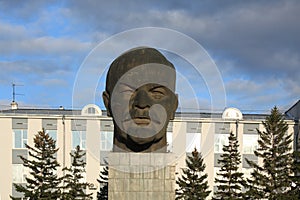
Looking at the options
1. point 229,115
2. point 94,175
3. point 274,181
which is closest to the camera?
point 274,181

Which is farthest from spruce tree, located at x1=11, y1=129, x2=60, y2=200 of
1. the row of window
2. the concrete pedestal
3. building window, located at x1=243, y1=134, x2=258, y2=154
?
building window, located at x1=243, y1=134, x2=258, y2=154

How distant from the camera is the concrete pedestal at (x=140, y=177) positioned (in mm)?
9117

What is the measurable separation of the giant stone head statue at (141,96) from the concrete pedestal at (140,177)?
29 centimetres

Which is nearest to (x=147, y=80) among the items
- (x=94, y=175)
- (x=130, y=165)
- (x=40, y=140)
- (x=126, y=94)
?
(x=126, y=94)

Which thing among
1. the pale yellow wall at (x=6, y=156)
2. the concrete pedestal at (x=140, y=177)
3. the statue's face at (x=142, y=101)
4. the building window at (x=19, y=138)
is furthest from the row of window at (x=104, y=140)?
the statue's face at (x=142, y=101)

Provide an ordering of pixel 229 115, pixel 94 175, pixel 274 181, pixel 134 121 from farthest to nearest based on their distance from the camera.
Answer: pixel 229 115 → pixel 94 175 → pixel 274 181 → pixel 134 121

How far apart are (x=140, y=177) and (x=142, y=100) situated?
160 centimetres

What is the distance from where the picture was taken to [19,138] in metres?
31.0

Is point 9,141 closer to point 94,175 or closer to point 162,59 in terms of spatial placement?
point 94,175

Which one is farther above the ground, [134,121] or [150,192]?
[134,121]

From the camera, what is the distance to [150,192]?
912cm

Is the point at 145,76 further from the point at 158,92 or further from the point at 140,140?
the point at 140,140

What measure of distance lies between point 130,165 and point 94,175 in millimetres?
21747

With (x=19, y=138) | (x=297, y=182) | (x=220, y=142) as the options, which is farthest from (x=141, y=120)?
(x=19, y=138)
